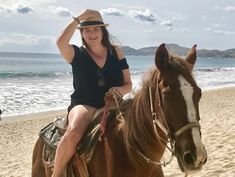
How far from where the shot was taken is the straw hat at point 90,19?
4.02m

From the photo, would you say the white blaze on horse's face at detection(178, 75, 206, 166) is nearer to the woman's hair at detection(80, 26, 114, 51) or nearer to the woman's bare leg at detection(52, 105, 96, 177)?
the woman's bare leg at detection(52, 105, 96, 177)

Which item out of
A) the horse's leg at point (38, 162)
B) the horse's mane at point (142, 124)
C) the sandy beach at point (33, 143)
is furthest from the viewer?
the sandy beach at point (33, 143)

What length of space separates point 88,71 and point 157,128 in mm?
1114

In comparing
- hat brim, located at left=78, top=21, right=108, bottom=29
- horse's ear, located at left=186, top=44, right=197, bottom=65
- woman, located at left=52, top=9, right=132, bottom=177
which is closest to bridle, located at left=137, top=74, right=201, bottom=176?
horse's ear, located at left=186, top=44, right=197, bottom=65

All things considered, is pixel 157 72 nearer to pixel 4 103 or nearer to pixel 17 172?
pixel 17 172

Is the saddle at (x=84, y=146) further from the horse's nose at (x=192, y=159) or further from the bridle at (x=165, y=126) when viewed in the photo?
the horse's nose at (x=192, y=159)

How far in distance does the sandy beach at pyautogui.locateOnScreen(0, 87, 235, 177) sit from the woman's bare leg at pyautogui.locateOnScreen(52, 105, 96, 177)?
2.77 metres

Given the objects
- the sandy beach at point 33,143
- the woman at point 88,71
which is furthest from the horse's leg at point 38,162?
the sandy beach at point 33,143

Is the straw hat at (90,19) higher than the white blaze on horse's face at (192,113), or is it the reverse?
the straw hat at (90,19)

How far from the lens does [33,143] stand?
575 inches

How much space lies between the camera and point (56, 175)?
3945 millimetres

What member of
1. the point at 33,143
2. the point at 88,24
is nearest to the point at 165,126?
the point at 88,24

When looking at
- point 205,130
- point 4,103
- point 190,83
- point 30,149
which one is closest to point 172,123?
point 190,83

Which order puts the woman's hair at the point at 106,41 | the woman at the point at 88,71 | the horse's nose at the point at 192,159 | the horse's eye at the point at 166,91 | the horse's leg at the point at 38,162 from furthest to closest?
the horse's leg at the point at 38,162 < the woman's hair at the point at 106,41 < the woman at the point at 88,71 < the horse's eye at the point at 166,91 < the horse's nose at the point at 192,159
